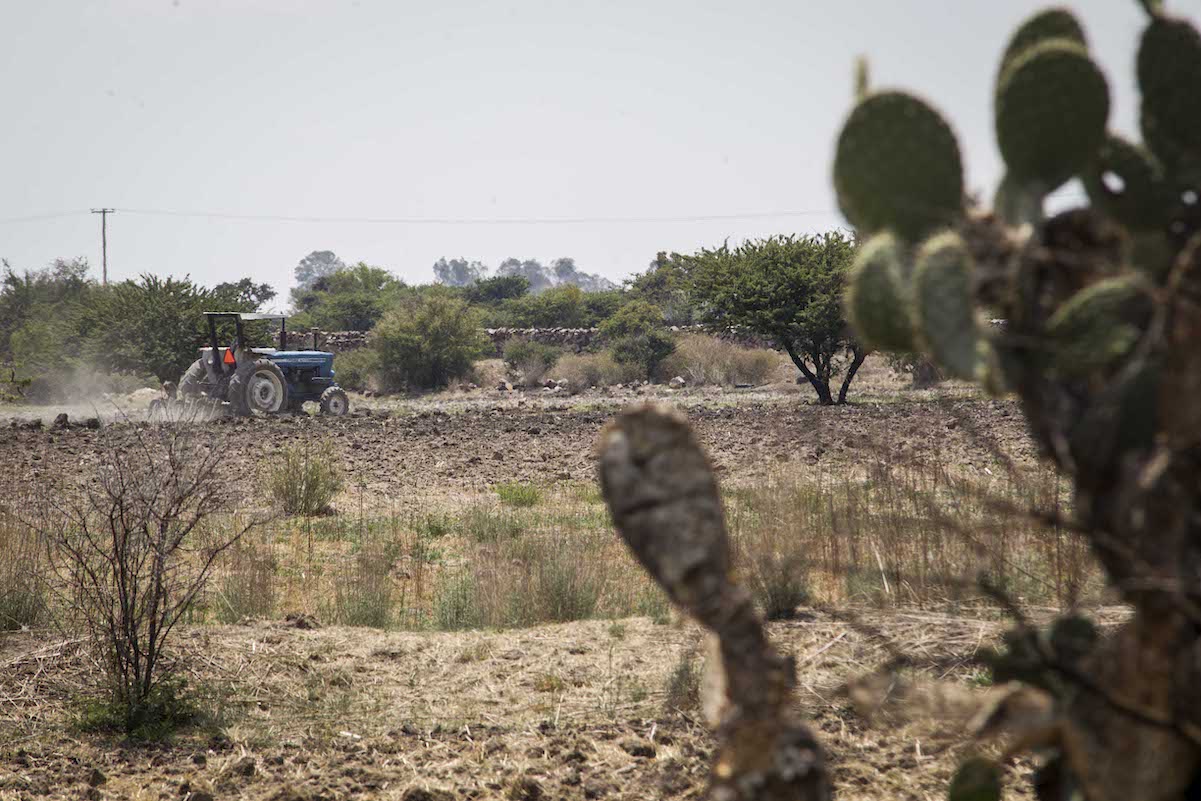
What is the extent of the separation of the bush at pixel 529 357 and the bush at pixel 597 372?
1178 millimetres

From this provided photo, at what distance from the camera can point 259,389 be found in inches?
752

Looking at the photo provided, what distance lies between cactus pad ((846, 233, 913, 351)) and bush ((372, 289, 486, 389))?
31.1 metres

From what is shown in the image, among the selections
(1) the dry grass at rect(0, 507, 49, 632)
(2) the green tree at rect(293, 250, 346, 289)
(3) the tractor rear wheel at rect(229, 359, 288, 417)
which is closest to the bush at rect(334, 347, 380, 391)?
(3) the tractor rear wheel at rect(229, 359, 288, 417)

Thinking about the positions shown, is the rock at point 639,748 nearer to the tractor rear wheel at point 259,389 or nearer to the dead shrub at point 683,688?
the dead shrub at point 683,688

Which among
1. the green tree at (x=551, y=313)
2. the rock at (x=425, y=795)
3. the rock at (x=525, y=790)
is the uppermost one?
the green tree at (x=551, y=313)

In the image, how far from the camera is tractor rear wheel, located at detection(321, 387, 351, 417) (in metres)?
20.1

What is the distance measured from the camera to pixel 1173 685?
3.53 ft

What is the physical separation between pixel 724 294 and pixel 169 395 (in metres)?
11.7

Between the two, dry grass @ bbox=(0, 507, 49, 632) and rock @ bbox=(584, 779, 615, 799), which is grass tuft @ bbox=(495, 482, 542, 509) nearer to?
dry grass @ bbox=(0, 507, 49, 632)

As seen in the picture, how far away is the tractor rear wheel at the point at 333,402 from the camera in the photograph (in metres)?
20.1

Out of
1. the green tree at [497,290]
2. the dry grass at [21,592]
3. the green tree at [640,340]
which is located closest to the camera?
the dry grass at [21,592]

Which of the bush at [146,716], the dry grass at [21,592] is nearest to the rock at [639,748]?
the bush at [146,716]

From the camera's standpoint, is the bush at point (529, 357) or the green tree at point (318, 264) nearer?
the bush at point (529, 357)

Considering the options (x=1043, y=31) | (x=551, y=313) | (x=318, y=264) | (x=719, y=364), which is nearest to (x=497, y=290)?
(x=551, y=313)
